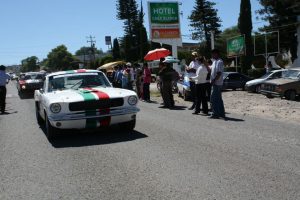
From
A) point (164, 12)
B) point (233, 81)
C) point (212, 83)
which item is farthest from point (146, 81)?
point (164, 12)

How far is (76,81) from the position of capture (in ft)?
32.9

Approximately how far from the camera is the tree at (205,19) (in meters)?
63.9

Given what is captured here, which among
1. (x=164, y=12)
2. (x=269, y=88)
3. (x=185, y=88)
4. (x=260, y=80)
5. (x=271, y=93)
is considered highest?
(x=164, y=12)

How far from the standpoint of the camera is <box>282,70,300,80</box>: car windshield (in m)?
18.7

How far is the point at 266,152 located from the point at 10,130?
6.69 m

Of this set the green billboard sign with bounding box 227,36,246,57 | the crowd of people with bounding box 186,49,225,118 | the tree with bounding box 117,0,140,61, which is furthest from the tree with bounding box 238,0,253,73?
the tree with bounding box 117,0,140,61

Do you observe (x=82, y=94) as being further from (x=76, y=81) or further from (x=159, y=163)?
(x=159, y=163)

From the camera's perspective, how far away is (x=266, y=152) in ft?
22.5

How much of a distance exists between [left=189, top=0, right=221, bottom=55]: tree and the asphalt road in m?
55.0

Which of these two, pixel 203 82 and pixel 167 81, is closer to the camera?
pixel 203 82

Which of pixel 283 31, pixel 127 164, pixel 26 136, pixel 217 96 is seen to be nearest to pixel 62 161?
pixel 127 164

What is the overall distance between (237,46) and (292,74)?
46.1 feet

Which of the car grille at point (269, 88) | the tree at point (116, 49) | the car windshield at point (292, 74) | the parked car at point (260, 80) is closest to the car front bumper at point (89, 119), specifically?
the car grille at point (269, 88)

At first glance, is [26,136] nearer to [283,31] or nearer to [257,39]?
[283,31]
